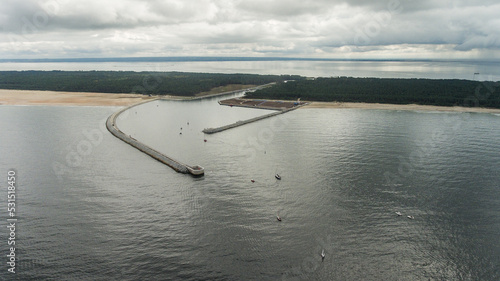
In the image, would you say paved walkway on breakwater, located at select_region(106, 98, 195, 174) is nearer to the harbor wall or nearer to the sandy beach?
→ the harbor wall

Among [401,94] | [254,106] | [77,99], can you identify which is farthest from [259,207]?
[77,99]

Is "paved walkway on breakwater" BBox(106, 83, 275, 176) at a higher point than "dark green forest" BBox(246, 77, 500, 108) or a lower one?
lower

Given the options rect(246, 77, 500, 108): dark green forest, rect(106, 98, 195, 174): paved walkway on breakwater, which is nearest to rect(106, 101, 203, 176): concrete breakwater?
rect(106, 98, 195, 174): paved walkway on breakwater

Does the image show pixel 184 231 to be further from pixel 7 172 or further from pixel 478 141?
pixel 478 141

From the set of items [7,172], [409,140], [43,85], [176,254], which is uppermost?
[43,85]

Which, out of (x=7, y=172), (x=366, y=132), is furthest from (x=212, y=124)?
(x=7, y=172)

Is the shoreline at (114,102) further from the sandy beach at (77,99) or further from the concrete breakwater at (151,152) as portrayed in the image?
the concrete breakwater at (151,152)

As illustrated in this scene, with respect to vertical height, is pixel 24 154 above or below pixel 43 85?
below
